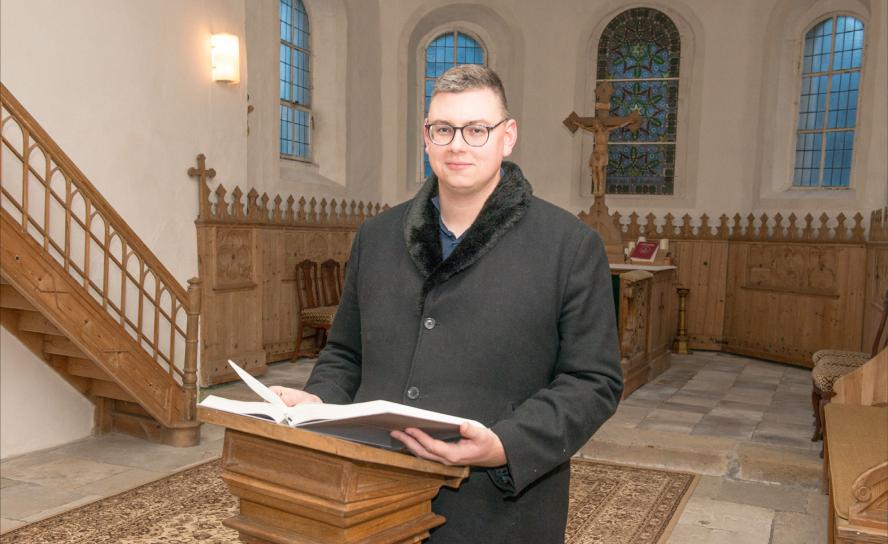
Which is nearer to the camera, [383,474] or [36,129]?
[383,474]

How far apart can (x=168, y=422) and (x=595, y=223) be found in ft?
20.0

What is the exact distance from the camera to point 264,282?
28.4 feet

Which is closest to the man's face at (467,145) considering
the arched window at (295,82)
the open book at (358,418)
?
the open book at (358,418)

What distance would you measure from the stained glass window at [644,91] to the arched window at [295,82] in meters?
4.33

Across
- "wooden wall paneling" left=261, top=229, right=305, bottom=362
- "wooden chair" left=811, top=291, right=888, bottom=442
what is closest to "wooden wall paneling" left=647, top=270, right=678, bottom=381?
"wooden chair" left=811, top=291, right=888, bottom=442

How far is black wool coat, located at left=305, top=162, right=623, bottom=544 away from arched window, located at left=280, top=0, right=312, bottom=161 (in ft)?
27.7

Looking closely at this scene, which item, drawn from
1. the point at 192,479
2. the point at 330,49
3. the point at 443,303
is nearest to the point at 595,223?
the point at 330,49

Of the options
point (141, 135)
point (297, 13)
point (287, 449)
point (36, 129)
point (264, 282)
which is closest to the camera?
point (287, 449)

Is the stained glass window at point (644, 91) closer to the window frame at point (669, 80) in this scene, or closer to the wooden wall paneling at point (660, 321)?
the window frame at point (669, 80)

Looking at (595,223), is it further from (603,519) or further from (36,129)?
(36,129)

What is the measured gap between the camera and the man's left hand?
141cm

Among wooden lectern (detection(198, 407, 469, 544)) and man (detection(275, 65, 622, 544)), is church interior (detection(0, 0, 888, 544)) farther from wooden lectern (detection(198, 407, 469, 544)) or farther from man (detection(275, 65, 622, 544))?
man (detection(275, 65, 622, 544))

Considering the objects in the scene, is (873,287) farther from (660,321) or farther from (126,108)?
(126,108)

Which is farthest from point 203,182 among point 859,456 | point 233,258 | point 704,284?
point 704,284
